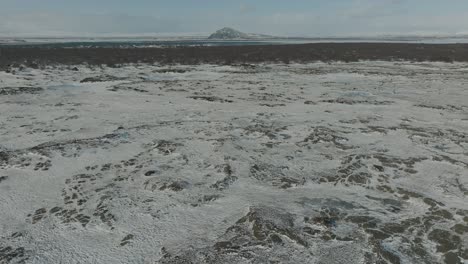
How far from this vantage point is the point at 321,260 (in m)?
5.12

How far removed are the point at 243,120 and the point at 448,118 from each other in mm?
6894

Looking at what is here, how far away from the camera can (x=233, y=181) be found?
7.63 metres

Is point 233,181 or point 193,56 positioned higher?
point 193,56

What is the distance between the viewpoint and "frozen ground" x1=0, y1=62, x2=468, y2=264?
5410 mm

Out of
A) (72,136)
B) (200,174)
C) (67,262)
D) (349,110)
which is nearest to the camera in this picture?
(67,262)

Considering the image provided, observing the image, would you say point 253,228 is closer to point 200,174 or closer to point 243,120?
point 200,174

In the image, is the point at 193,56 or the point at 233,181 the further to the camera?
the point at 193,56

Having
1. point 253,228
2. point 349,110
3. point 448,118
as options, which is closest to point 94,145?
point 253,228

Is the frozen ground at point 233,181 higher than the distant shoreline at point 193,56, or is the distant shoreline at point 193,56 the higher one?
the distant shoreline at point 193,56

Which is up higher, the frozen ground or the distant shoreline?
the distant shoreline

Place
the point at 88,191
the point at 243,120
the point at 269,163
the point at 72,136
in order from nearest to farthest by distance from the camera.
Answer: the point at 88,191 < the point at 269,163 < the point at 72,136 < the point at 243,120

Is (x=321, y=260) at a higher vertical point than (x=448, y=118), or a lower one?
lower

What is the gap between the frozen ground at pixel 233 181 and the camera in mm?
5410

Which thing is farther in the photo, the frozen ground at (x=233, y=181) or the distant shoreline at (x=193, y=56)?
the distant shoreline at (x=193, y=56)
